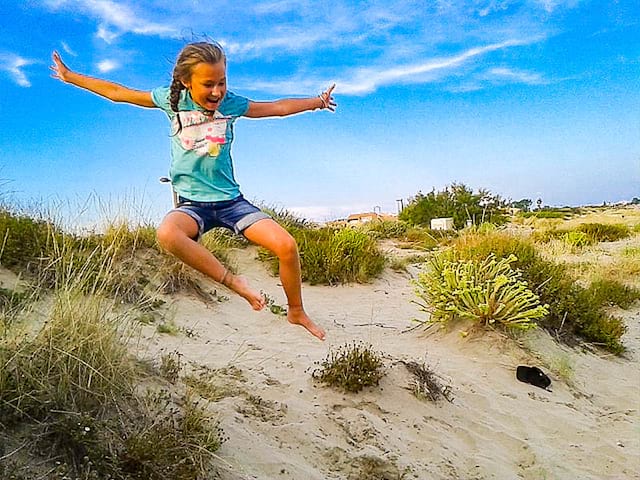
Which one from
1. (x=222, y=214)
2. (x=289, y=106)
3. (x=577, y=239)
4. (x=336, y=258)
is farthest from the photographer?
(x=577, y=239)

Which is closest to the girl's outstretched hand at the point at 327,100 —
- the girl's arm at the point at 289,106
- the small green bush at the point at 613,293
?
the girl's arm at the point at 289,106

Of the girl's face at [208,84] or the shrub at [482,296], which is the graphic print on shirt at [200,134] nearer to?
the girl's face at [208,84]

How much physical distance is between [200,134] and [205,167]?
0.64 ft

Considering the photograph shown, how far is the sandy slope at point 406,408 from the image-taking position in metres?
3.93

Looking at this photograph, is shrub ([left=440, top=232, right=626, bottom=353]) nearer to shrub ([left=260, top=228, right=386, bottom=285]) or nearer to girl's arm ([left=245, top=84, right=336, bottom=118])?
shrub ([left=260, top=228, right=386, bottom=285])

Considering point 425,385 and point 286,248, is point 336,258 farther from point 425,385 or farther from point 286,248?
point 286,248

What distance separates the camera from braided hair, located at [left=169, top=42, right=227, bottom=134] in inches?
135

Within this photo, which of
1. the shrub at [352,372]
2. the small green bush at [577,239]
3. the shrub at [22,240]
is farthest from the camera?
the small green bush at [577,239]

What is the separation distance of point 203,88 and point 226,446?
80.2 inches

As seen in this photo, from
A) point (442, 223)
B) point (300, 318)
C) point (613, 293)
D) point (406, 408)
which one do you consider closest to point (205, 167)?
point (300, 318)

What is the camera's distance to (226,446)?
11.6 feet

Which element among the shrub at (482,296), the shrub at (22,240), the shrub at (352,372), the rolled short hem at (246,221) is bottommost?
the shrub at (352,372)

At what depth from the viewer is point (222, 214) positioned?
3588 mm

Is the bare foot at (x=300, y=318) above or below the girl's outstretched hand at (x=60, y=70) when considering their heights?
below
